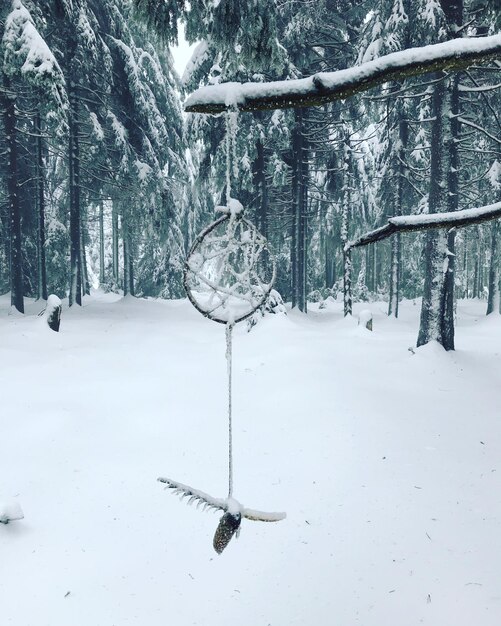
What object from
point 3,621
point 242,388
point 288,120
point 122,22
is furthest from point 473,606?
point 122,22

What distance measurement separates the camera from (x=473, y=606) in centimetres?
351

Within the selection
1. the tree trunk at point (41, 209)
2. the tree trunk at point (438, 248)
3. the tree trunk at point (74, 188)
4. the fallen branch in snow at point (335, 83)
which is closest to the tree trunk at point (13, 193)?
the tree trunk at point (41, 209)

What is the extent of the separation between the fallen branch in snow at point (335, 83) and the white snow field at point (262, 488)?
3507 millimetres

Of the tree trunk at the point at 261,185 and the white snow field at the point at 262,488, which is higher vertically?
the tree trunk at the point at 261,185

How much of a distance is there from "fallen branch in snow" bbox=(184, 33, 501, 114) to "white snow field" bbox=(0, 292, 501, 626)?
3507 millimetres

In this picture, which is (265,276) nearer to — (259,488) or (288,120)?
(288,120)

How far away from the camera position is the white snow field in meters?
3.66

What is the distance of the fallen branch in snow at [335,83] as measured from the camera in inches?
90.4

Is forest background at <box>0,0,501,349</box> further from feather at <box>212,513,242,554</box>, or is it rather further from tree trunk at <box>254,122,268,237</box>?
feather at <box>212,513,242,554</box>

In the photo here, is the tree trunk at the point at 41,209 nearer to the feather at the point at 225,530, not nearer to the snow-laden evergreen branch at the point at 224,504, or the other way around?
the snow-laden evergreen branch at the point at 224,504

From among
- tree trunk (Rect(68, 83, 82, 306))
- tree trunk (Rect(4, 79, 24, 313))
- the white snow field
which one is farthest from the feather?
tree trunk (Rect(68, 83, 82, 306))

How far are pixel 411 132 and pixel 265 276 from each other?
8.83m

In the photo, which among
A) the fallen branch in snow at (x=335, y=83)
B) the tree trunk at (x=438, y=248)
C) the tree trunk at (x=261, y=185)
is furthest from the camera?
the tree trunk at (x=261, y=185)

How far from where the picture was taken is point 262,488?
5.15m
